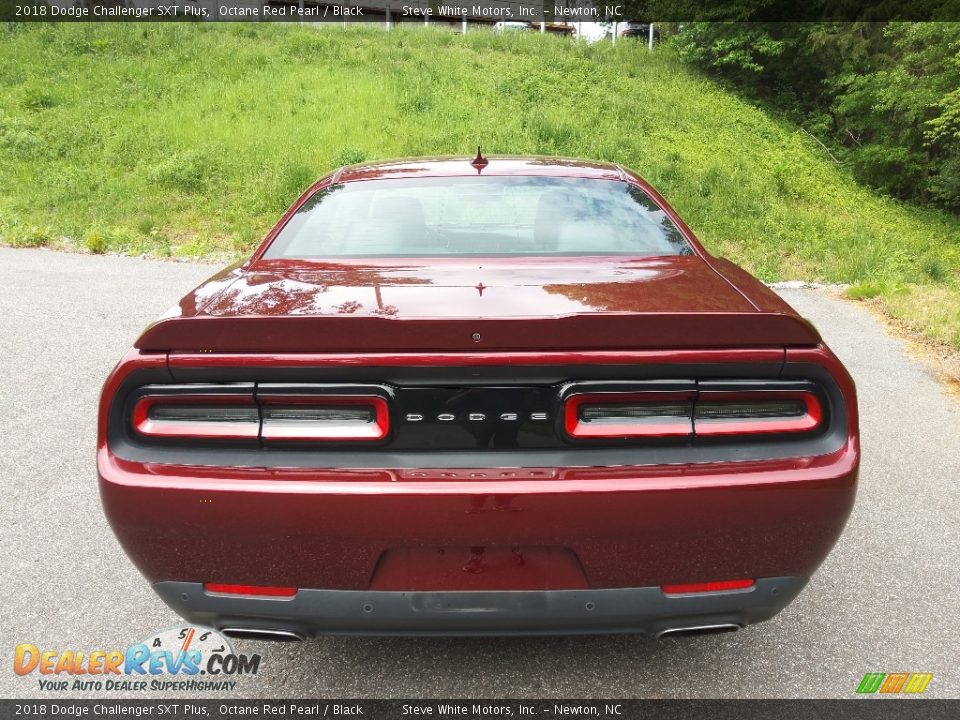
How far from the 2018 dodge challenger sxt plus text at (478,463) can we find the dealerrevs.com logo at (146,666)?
0.54m

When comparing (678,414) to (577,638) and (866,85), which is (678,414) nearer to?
(577,638)

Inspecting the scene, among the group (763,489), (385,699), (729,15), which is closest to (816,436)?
(763,489)

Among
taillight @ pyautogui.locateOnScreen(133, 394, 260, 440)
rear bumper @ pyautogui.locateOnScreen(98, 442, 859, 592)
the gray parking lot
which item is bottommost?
the gray parking lot

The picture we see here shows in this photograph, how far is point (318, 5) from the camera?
31812mm

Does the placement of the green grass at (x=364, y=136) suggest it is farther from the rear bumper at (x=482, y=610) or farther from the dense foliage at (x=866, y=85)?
the rear bumper at (x=482, y=610)

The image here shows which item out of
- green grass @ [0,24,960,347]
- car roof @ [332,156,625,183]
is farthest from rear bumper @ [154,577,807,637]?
green grass @ [0,24,960,347]

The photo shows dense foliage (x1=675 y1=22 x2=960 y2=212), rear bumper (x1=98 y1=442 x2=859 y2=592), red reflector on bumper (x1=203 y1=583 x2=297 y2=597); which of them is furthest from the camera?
dense foliage (x1=675 y1=22 x2=960 y2=212)

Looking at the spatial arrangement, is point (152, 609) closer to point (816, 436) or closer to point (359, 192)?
point (359, 192)

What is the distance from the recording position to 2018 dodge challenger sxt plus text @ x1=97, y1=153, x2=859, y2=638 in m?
1.71

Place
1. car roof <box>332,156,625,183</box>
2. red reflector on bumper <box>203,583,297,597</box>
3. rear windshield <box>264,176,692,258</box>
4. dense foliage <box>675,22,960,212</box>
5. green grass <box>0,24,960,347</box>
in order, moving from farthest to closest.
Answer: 1. dense foliage <box>675,22,960,212</box>
2. green grass <box>0,24,960,347</box>
3. car roof <box>332,156,625,183</box>
4. rear windshield <box>264,176,692,258</box>
5. red reflector on bumper <box>203,583,297,597</box>

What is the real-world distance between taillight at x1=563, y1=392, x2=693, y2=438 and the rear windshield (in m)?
0.93

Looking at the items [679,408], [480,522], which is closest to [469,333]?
[480,522]

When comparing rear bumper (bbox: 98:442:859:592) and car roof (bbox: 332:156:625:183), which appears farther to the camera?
car roof (bbox: 332:156:625:183)

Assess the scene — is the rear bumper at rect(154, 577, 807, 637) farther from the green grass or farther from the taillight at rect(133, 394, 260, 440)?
the green grass
